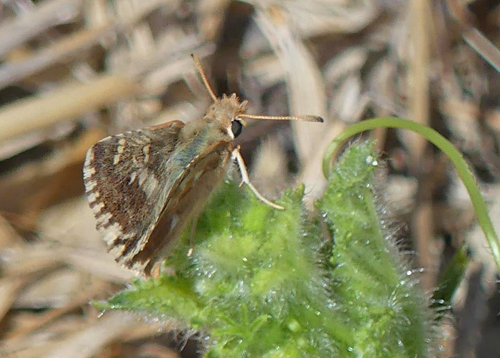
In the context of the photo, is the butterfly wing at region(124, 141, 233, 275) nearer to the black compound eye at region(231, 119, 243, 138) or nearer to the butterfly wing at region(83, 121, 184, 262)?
the butterfly wing at region(83, 121, 184, 262)

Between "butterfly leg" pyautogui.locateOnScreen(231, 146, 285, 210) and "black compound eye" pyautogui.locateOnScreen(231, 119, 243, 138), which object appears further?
"black compound eye" pyautogui.locateOnScreen(231, 119, 243, 138)

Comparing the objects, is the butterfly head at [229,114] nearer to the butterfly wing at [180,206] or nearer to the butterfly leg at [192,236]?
the butterfly wing at [180,206]

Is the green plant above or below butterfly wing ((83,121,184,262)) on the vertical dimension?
below

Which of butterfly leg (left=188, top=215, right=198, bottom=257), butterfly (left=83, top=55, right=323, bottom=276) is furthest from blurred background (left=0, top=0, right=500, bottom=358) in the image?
butterfly leg (left=188, top=215, right=198, bottom=257)

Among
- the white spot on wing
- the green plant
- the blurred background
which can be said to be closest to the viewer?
the green plant

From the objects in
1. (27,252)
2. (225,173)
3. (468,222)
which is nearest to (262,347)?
(225,173)

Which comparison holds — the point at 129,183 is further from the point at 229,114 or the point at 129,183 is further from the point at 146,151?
the point at 229,114

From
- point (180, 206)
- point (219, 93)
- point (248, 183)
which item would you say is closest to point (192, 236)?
point (180, 206)

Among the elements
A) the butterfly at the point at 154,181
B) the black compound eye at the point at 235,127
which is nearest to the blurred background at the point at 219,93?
the black compound eye at the point at 235,127
